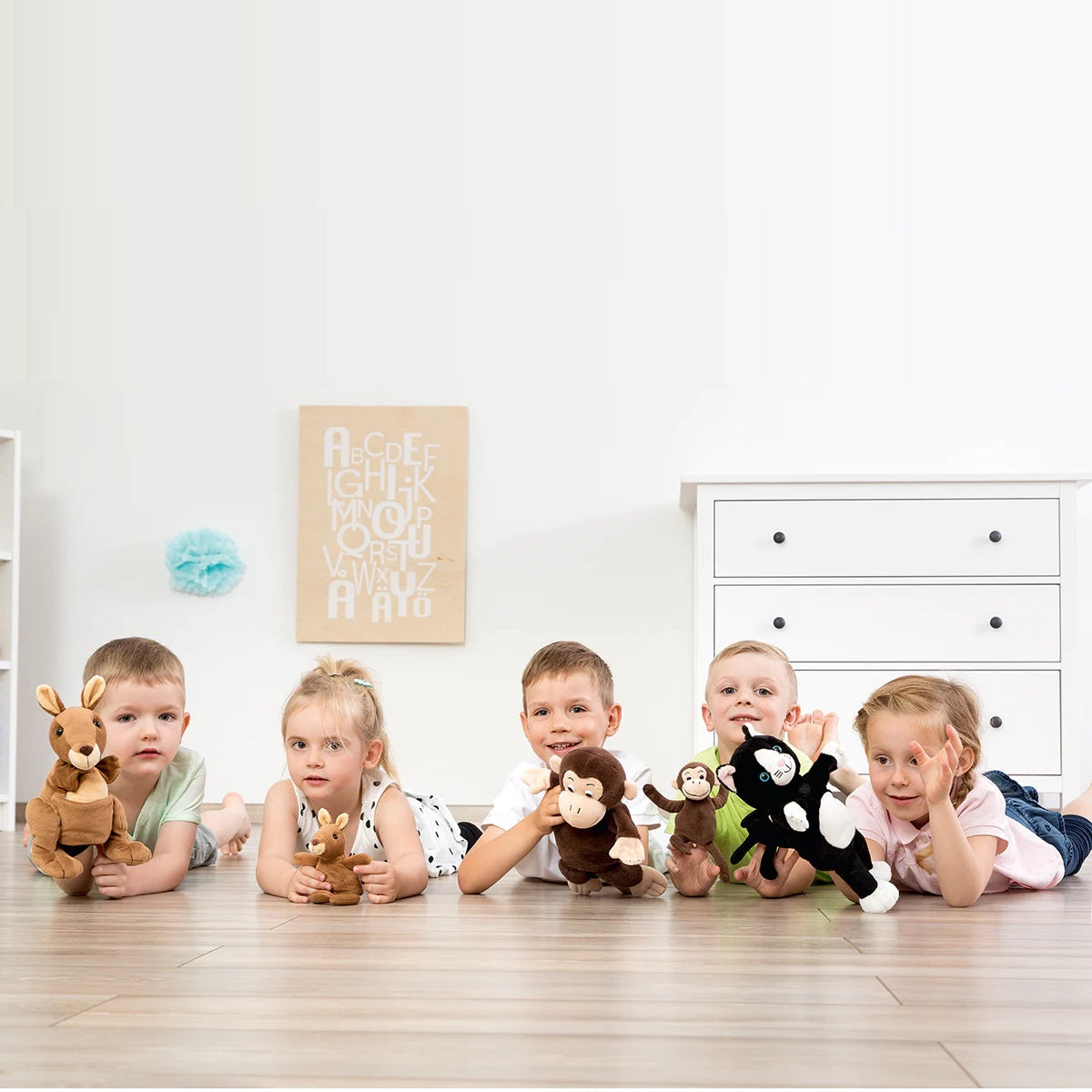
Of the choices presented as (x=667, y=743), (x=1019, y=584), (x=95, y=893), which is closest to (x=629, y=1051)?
(x=95, y=893)

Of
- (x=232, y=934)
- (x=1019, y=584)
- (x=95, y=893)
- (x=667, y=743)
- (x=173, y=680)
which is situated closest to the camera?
(x=232, y=934)

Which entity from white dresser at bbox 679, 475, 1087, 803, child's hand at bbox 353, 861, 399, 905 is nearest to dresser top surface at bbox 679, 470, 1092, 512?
white dresser at bbox 679, 475, 1087, 803

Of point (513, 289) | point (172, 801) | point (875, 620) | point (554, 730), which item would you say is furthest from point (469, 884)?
point (513, 289)

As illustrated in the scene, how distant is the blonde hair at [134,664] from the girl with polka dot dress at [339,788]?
0.68 feet

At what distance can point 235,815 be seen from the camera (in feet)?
8.68

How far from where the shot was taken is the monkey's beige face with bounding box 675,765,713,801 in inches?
71.1

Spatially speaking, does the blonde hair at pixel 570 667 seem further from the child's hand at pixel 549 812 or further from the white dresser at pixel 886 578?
the white dresser at pixel 886 578

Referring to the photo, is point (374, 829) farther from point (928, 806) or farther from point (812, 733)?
point (928, 806)

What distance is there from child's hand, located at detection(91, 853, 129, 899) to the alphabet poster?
65.3 inches

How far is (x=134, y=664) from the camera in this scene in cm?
200

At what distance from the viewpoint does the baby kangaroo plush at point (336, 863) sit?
5.86 feet

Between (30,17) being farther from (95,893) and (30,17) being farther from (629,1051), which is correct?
(629,1051)

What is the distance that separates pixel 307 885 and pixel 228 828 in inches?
33.1

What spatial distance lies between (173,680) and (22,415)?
1975 mm
